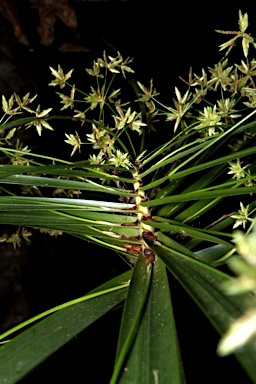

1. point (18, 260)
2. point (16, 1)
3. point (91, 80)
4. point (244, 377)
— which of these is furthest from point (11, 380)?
point (16, 1)

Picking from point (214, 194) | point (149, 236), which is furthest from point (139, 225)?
point (214, 194)

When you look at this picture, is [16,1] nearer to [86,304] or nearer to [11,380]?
[86,304]

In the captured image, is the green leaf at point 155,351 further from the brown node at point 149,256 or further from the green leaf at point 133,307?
the brown node at point 149,256

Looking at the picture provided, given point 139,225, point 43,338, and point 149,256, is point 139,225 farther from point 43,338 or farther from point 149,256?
point 43,338

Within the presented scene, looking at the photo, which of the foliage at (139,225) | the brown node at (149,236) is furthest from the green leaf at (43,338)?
the brown node at (149,236)

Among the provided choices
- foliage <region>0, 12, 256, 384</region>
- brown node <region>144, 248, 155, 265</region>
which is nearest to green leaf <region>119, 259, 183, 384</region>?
foliage <region>0, 12, 256, 384</region>

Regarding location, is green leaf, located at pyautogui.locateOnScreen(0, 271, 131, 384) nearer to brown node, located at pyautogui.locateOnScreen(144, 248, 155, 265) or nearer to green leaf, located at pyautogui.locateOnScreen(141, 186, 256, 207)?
brown node, located at pyautogui.locateOnScreen(144, 248, 155, 265)

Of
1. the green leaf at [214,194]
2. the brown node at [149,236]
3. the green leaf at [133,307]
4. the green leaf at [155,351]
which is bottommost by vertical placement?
the green leaf at [155,351]
